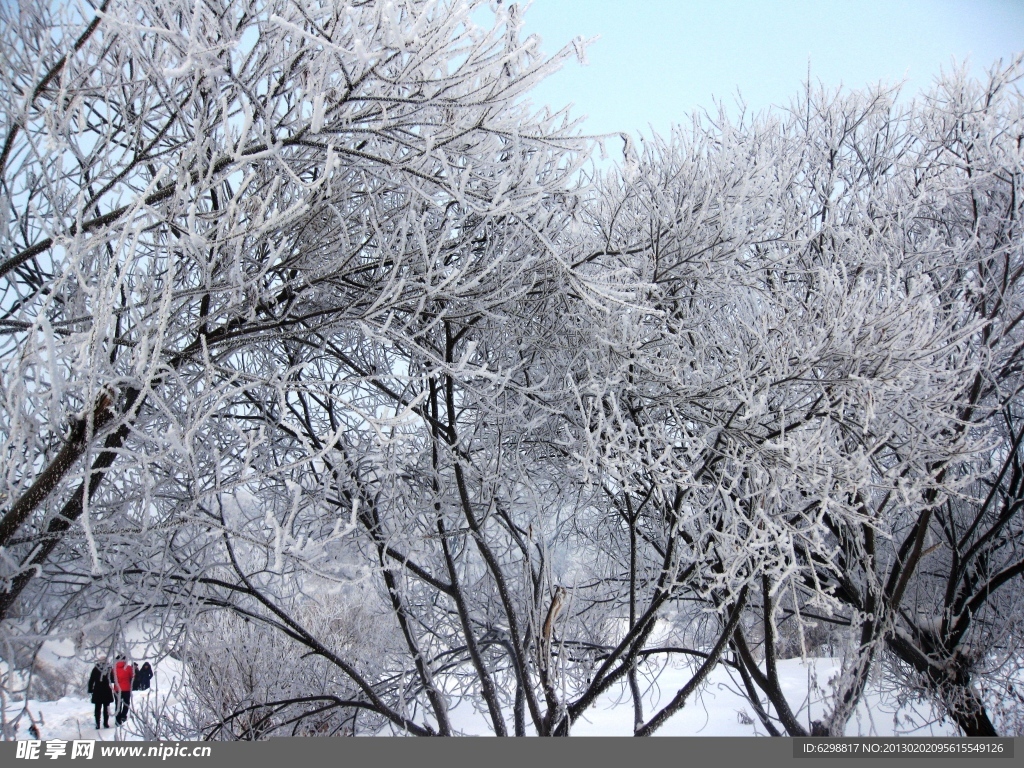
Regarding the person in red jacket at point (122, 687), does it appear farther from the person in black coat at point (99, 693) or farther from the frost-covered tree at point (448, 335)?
the frost-covered tree at point (448, 335)

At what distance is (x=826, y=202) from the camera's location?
18.4 ft

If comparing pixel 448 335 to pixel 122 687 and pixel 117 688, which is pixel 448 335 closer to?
pixel 117 688

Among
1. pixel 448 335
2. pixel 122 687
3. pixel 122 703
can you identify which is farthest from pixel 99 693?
pixel 448 335

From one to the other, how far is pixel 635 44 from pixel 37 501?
6.54m

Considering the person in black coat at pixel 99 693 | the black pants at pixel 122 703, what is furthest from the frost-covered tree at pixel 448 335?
the person in black coat at pixel 99 693

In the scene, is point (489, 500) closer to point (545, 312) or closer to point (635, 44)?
point (545, 312)

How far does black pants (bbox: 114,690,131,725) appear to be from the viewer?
4.56 metres

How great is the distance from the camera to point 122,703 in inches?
198

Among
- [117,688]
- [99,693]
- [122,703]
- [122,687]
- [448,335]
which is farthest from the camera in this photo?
[122,703]

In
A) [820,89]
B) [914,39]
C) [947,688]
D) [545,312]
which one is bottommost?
[947,688]

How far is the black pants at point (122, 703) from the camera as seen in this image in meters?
4.56

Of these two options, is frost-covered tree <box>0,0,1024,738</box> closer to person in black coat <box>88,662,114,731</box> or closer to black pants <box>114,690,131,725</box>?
black pants <box>114,690,131,725</box>

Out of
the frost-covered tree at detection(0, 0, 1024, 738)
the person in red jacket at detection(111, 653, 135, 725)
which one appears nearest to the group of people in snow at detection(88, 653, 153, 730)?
the person in red jacket at detection(111, 653, 135, 725)

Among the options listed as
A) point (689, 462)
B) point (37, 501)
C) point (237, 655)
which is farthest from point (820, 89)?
point (237, 655)
